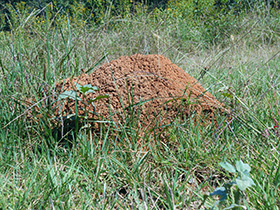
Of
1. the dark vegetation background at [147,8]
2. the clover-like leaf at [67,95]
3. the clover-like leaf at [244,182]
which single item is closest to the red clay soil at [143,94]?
the clover-like leaf at [67,95]

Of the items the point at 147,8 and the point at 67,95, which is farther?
the point at 147,8

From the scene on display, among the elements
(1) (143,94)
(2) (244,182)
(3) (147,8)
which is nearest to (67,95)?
(1) (143,94)

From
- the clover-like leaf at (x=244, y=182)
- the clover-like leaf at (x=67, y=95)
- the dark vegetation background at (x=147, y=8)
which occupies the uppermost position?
the clover-like leaf at (x=244, y=182)

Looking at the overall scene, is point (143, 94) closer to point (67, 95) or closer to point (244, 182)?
point (67, 95)

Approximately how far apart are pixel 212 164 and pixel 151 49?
2.83m

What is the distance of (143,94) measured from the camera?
6.49 feet

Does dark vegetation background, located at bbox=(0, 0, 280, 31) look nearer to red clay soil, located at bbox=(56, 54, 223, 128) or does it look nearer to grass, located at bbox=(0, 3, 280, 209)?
red clay soil, located at bbox=(56, 54, 223, 128)

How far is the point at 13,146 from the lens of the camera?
65.7 inches

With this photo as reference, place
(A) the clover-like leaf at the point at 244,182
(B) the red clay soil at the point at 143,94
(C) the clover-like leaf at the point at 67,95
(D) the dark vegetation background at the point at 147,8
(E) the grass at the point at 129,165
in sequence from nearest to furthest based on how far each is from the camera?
1. (A) the clover-like leaf at the point at 244,182
2. (E) the grass at the point at 129,165
3. (C) the clover-like leaf at the point at 67,95
4. (B) the red clay soil at the point at 143,94
5. (D) the dark vegetation background at the point at 147,8

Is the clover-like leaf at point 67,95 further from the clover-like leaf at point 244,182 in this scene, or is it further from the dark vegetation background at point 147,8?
the dark vegetation background at point 147,8

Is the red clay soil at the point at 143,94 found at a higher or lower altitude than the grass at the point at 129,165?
higher

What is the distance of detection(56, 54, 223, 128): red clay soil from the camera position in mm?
1857

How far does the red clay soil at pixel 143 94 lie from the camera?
6.09 ft

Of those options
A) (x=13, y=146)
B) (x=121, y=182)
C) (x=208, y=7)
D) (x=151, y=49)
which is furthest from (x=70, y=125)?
(x=208, y=7)
